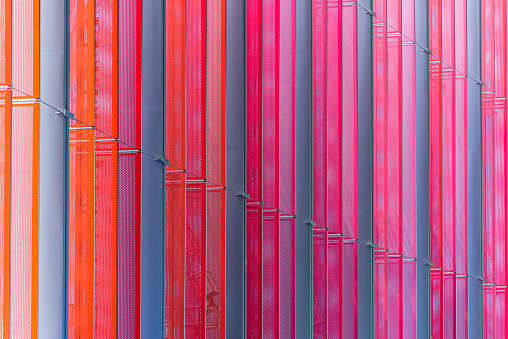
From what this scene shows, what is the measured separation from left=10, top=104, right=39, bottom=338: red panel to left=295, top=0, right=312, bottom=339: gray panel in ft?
30.5

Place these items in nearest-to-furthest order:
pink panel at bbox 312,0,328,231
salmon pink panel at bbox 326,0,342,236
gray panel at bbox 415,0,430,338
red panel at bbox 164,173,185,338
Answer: red panel at bbox 164,173,185,338, pink panel at bbox 312,0,328,231, salmon pink panel at bbox 326,0,342,236, gray panel at bbox 415,0,430,338

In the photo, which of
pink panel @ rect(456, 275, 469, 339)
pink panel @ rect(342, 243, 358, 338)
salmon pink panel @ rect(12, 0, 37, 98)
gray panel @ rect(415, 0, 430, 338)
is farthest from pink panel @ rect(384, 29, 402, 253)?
salmon pink panel @ rect(12, 0, 37, 98)

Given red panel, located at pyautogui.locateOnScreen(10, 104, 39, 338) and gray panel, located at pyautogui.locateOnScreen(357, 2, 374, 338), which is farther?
gray panel, located at pyautogui.locateOnScreen(357, 2, 374, 338)

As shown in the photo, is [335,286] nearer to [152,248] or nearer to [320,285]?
[320,285]

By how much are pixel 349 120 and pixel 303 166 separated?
260 centimetres

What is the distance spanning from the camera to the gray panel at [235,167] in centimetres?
1499

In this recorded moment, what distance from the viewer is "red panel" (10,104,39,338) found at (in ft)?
28.0

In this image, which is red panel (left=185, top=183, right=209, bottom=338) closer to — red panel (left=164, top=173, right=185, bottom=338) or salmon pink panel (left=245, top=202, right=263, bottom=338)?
red panel (left=164, top=173, right=185, bottom=338)

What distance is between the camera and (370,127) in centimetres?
2048

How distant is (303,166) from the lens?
17844mm

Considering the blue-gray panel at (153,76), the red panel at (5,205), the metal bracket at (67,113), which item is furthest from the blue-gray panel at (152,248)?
the red panel at (5,205)

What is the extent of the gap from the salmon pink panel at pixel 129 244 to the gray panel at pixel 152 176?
0.18 metres

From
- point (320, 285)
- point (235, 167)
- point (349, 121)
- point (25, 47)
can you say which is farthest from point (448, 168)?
point (25, 47)

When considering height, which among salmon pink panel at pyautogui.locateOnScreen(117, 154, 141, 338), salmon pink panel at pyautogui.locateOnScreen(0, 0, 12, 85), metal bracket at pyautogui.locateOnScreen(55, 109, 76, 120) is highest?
salmon pink panel at pyautogui.locateOnScreen(0, 0, 12, 85)
